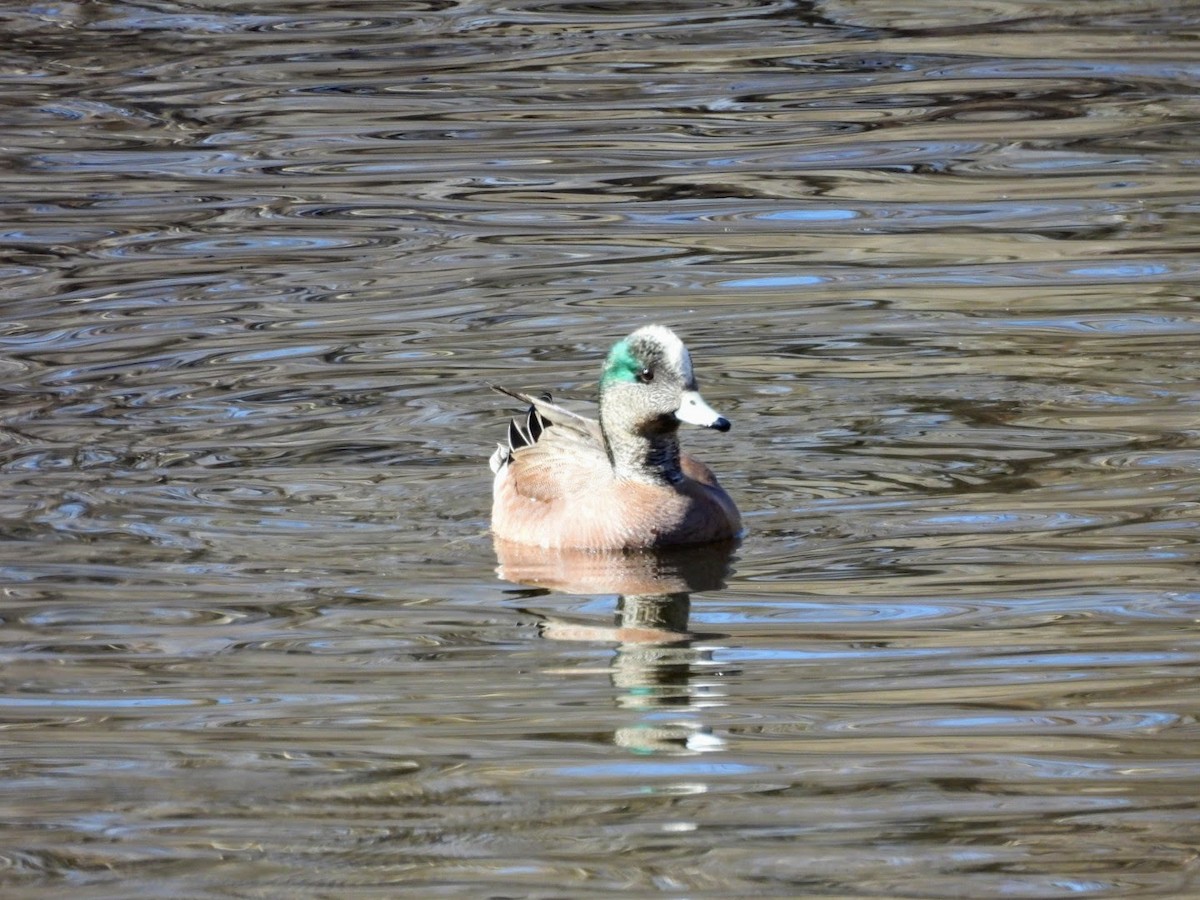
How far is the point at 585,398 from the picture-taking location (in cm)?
1052

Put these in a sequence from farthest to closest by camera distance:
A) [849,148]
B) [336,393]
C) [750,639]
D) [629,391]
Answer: [849,148], [336,393], [629,391], [750,639]

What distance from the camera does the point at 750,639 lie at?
714 cm

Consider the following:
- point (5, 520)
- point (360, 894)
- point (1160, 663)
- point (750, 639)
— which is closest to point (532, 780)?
point (360, 894)

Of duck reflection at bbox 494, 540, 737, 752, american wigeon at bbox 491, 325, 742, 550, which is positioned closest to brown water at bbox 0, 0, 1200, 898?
duck reflection at bbox 494, 540, 737, 752

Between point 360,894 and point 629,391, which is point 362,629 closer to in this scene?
point 629,391

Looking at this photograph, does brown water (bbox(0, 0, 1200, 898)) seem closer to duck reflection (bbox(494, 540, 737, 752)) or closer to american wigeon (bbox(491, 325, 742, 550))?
duck reflection (bbox(494, 540, 737, 752))

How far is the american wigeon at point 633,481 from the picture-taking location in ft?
27.7

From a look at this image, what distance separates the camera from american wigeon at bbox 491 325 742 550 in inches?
332

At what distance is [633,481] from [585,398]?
1819mm

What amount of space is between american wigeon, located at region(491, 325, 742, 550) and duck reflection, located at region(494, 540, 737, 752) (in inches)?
2.9

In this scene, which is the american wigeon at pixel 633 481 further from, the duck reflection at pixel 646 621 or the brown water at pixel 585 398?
the brown water at pixel 585 398

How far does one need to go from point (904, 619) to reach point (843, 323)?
4135mm

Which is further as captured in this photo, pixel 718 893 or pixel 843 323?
pixel 843 323

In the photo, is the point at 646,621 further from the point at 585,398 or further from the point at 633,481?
the point at 585,398
